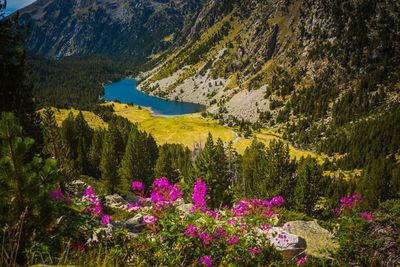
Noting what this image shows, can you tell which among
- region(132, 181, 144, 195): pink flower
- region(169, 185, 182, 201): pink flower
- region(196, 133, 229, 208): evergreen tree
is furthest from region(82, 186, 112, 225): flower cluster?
region(196, 133, 229, 208): evergreen tree

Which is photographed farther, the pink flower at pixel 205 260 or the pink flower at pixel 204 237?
the pink flower at pixel 204 237

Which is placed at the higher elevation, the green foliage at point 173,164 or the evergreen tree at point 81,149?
the evergreen tree at point 81,149

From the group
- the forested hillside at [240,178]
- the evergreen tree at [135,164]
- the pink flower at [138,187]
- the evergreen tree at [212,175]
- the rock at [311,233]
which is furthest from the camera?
the evergreen tree at [135,164]

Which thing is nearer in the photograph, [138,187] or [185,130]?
[138,187]

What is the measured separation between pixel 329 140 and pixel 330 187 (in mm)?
55119

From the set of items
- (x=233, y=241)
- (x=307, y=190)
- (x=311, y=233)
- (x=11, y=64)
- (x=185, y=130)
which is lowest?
(x=185, y=130)

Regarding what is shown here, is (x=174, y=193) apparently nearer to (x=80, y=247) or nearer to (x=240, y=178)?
(x=80, y=247)

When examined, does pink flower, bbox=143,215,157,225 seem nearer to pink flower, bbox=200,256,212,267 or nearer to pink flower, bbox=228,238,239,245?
pink flower, bbox=200,256,212,267

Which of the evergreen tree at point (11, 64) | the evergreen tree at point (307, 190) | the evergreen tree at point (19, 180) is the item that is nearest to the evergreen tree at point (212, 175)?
the evergreen tree at point (307, 190)

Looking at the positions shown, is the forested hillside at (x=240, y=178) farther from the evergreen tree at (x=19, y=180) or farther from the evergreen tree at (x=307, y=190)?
the evergreen tree at (x=307, y=190)

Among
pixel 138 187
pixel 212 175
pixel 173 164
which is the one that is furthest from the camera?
pixel 173 164

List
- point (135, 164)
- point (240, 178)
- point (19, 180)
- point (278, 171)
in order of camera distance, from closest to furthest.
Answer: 1. point (19, 180)
2. point (278, 171)
3. point (135, 164)
4. point (240, 178)

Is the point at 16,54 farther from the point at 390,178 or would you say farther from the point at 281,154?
the point at 390,178

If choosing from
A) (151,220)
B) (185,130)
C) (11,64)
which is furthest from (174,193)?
(185,130)
